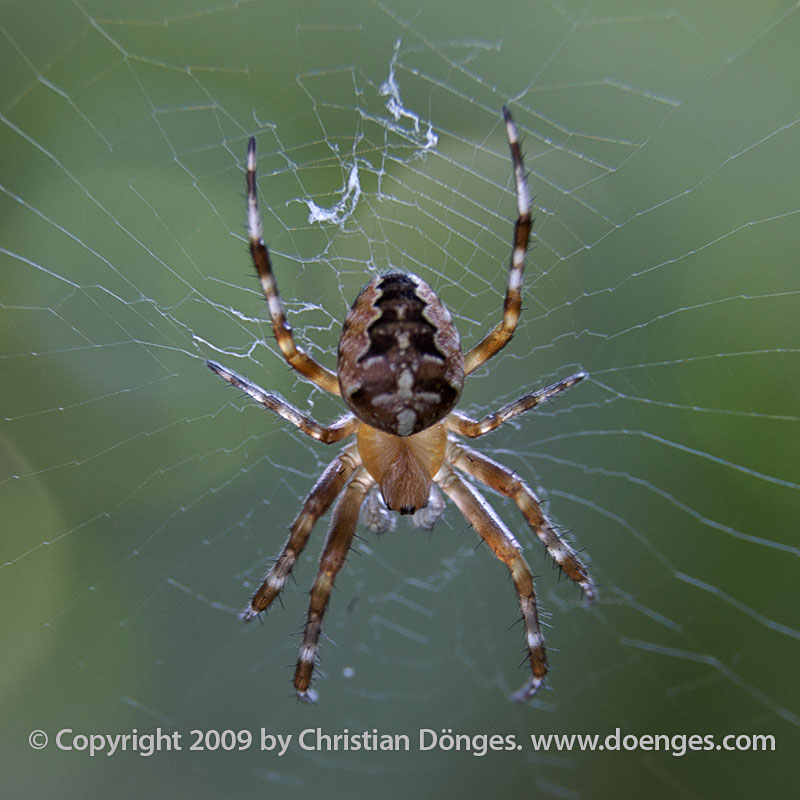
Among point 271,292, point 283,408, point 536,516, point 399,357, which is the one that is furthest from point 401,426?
point 536,516

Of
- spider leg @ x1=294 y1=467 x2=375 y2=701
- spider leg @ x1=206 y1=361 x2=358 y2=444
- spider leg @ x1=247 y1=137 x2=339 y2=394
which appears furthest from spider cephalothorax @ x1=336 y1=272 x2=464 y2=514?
spider leg @ x1=294 y1=467 x2=375 y2=701

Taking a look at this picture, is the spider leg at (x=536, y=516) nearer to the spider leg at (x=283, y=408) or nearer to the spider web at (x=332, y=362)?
the spider web at (x=332, y=362)

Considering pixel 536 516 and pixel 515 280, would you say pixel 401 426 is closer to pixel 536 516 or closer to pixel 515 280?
pixel 515 280

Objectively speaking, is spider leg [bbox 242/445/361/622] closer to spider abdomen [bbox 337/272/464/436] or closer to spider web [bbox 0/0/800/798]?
spider web [bbox 0/0/800/798]

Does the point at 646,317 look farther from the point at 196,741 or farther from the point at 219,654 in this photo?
the point at 196,741

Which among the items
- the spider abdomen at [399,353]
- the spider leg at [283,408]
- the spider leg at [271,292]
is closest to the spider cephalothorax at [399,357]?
the spider abdomen at [399,353]

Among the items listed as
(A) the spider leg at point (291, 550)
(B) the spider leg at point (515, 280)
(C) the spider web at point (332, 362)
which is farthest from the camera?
(C) the spider web at point (332, 362)

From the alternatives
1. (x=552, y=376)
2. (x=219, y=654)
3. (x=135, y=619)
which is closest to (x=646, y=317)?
(x=552, y=376)
